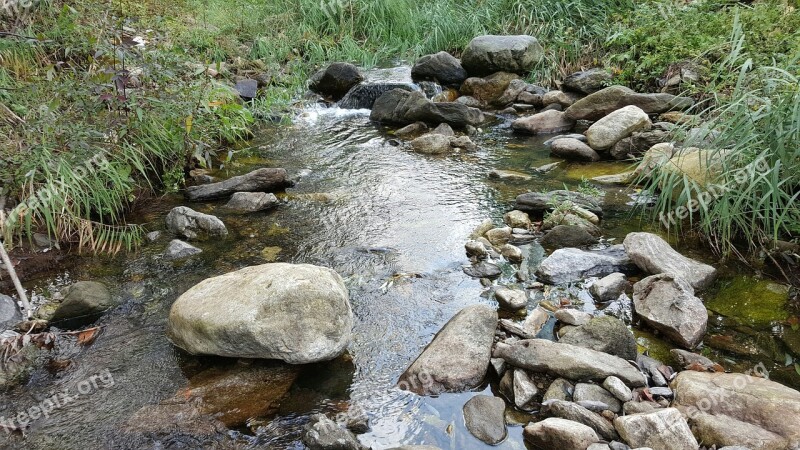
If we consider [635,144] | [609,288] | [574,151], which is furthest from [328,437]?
[635,144]

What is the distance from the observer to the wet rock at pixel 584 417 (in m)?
2.54

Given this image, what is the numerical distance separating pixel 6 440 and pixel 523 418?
2472 mm

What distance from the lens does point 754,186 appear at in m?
3.61

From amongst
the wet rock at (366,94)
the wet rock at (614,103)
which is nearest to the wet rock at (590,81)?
the wet rock at (614,103)

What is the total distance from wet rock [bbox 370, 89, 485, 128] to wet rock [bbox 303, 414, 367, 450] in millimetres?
5782

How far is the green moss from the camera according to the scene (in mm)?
3436

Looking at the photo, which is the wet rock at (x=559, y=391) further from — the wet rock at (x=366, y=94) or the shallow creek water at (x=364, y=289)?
the wet rock at (x=366, y=94)

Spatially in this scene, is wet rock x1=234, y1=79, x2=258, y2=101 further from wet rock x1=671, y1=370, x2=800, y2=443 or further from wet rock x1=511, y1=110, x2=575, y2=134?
wet rock x1=671, y1=370, x2=800, y2=443

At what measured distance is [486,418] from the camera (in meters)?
2.71

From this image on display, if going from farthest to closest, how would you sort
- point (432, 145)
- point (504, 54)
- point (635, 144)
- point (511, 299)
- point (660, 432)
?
point (504, 54)
point (432, 145)
point (635, 144)
point (511, 299)
point (660, 432)

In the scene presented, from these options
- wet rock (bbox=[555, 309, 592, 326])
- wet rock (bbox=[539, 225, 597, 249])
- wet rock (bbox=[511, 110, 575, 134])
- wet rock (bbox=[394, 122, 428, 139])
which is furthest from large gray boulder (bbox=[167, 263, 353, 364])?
wet rock (bbox=[511, 110, 575, 134])

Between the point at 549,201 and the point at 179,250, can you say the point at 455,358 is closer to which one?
the point at 549,201

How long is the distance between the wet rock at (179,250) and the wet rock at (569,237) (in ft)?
9.25

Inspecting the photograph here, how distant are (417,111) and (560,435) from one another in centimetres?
593
